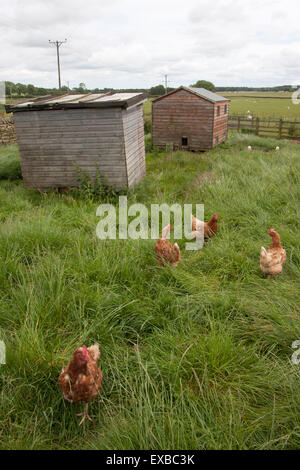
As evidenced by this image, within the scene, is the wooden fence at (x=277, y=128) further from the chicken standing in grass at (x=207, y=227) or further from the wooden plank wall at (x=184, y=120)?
the chicken standing in grass at (x=207, y=227)

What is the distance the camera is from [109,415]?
2.15 metres

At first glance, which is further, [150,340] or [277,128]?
[277,128]

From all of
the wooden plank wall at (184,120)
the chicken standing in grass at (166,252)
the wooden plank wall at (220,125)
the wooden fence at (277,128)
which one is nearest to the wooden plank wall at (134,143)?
the chicken standing in grass at (166,252)

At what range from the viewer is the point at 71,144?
8.80 m

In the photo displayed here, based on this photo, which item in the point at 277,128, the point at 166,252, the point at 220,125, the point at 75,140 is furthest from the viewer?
the point at 277,128

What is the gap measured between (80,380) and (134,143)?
28.6ft

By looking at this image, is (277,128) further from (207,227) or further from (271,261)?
(271,261)

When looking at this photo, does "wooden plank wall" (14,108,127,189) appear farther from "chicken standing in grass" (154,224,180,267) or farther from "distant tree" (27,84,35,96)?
"distant tree" (27,84,35,96)

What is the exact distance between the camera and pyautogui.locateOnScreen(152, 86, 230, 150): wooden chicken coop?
16.0 meters

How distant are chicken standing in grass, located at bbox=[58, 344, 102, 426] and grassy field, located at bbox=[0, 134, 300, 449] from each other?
17 centimetres

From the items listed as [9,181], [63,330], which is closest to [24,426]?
[63,330]

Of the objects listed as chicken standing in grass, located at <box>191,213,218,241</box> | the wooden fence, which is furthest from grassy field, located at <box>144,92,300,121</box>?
chicken standing in grass, located at <box>191,213,218,241</box>

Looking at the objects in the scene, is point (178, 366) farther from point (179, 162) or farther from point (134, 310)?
point (179, 162)

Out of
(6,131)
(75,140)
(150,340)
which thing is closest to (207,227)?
(150,340)
